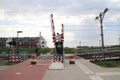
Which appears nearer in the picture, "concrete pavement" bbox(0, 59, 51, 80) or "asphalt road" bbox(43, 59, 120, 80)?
"asphalt road" bbox(43, 59, 120, 80)

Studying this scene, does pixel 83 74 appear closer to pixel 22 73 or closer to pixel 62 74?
pixel 62 74

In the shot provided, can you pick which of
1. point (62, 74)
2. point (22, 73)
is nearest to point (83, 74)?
point (62, 74)

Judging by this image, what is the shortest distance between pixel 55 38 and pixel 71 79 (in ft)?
50.8

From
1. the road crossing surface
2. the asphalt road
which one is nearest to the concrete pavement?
the road crossing surface

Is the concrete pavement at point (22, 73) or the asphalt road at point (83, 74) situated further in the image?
the concrete pavement at point (22, 73)

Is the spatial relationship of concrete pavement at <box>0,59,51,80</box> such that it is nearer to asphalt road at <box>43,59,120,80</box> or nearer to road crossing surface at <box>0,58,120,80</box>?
road crossing surface at <box>0,58,120,80</box>

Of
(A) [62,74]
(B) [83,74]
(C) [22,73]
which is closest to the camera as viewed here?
(B) [83,74]

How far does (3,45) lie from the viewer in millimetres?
195625

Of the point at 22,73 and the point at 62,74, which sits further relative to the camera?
the point at 22,73

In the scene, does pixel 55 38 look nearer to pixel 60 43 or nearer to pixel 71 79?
pixel 60 43

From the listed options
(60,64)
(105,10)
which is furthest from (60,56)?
(105,10)

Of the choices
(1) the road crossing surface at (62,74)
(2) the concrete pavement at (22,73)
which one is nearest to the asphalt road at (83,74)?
→ (1) the road crossing surface at (62,74)

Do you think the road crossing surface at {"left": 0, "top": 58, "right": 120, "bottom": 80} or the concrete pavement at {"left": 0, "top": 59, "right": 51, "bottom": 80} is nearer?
the road crossing surface at {"left": 0, "top": 58, "right": 120, "bottom": 80}

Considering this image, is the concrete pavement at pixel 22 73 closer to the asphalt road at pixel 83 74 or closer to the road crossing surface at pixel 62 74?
the road crossing surface at pixel 62 74
